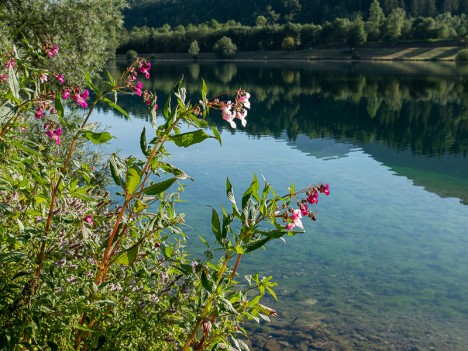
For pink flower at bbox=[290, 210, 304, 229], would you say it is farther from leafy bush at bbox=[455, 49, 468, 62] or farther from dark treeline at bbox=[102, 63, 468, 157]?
leafy bush at bbox=[455, 49, 468, 62]

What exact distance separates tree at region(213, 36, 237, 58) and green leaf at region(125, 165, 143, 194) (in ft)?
471

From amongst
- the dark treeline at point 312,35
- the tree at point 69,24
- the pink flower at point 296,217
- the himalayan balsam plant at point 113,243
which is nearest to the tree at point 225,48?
the dark treeline at point 312,35

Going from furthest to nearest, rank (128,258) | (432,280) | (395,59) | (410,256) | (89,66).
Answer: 1. (395,59)
2. (89,66)
3. (410,256)
4. (432,280)
5. (128,258)

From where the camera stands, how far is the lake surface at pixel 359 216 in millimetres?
11195

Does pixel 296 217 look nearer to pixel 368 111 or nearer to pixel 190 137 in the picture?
pixel 190 137

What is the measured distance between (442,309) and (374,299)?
154 centimetres

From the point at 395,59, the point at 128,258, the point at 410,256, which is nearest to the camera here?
the point at 128,258

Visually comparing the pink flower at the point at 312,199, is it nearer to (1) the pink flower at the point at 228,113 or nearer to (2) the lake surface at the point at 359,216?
(1) the pink flower at the point at 228,113

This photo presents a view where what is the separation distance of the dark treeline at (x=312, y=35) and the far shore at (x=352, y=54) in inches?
104

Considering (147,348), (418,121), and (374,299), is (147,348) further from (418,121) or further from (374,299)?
(418,121)

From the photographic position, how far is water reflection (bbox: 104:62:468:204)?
1156 inches

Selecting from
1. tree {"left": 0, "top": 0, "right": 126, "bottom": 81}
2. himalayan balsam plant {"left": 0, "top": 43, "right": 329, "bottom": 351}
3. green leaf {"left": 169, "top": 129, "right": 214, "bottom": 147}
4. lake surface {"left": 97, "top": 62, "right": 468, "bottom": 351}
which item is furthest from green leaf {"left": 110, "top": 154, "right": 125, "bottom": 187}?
tree {"left": 0, "top": 0, "right": 126, "bottom": 81}

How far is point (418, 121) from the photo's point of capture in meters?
42.5

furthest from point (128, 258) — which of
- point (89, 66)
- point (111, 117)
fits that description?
point (111, 117)
